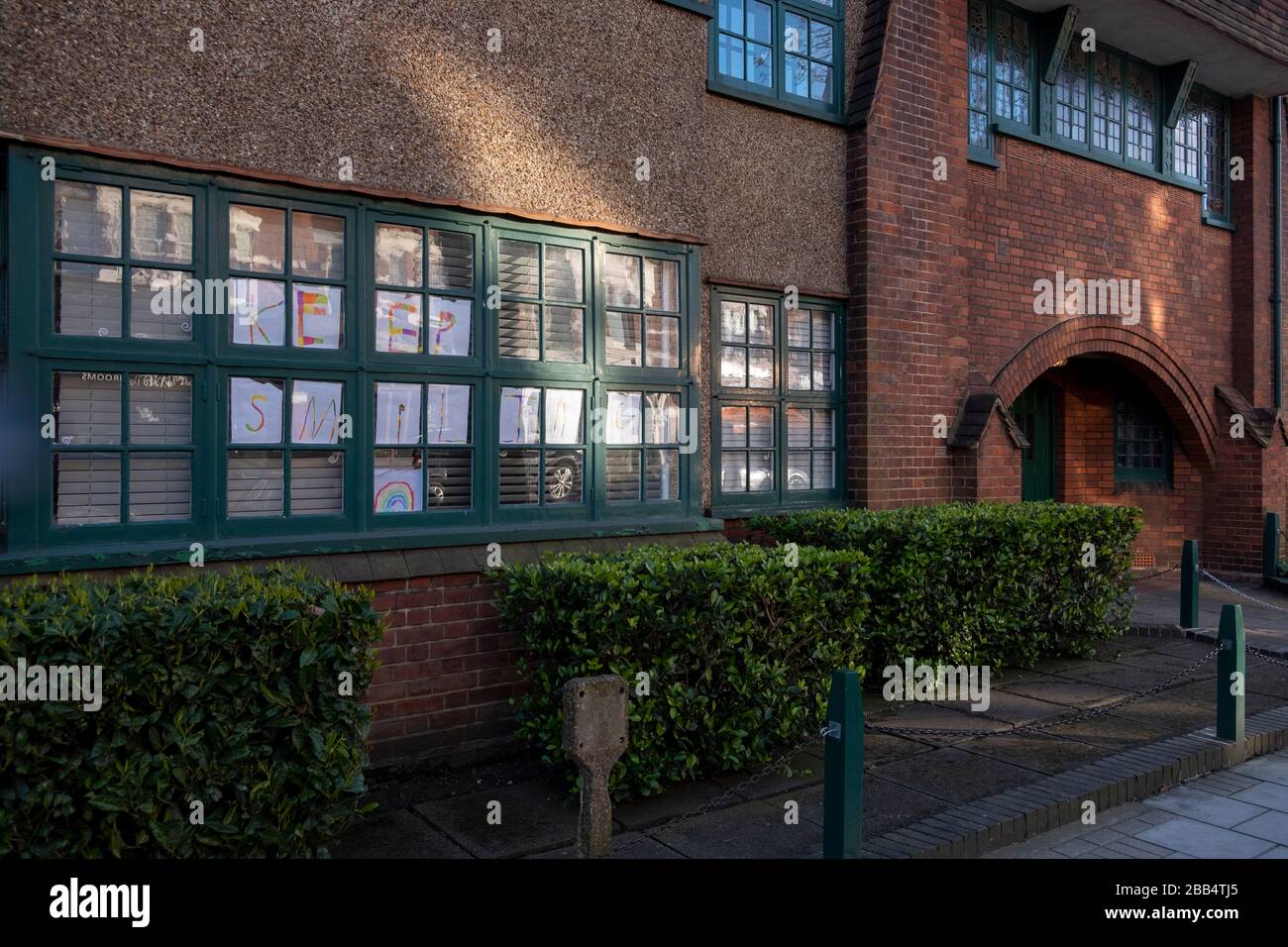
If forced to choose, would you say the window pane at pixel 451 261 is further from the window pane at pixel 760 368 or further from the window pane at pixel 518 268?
the window pane at pixel 760 368

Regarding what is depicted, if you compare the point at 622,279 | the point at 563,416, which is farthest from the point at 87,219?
the point at 622,279

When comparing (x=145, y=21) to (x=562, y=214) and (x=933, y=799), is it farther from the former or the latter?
(x=933, y=799)

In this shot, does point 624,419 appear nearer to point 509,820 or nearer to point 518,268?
point 518,268

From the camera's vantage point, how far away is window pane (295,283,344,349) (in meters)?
5.71

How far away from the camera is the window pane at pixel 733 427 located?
8203 millimetres

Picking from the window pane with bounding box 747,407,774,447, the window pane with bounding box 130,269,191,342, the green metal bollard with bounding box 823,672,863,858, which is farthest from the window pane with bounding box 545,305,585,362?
the green metal bollard with bounding box 823,672,863,858

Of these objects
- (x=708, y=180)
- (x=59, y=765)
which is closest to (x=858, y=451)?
(x=708, y=180)

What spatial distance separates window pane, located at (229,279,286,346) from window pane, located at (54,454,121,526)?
0.91 metres

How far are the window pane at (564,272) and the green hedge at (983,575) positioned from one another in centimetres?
241

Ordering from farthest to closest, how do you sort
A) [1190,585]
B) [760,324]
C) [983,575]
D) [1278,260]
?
Answer: [1278,260], [1190,585], [760,324], [983,575]

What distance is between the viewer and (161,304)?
207 inches

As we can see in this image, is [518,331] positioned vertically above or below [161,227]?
below

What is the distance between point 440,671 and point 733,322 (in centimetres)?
373

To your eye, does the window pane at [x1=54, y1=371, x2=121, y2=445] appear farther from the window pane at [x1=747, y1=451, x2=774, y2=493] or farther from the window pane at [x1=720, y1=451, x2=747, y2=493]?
the window pane at [x1=747, y1=451, x2=774, y2=493]
